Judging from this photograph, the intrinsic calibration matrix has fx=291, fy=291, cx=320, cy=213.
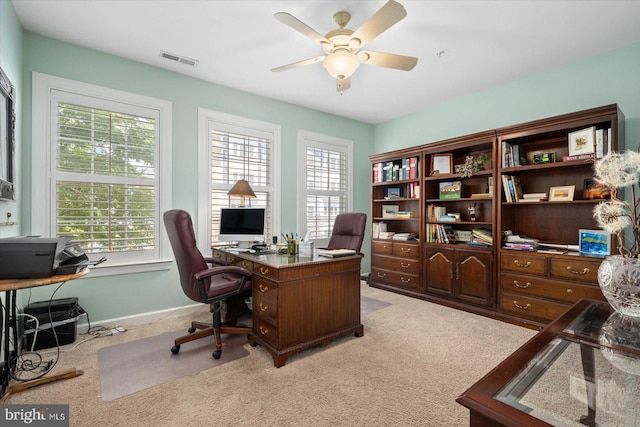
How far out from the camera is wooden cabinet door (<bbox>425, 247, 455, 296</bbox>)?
11.8 feet

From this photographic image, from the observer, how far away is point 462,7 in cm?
225

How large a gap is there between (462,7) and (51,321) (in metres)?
4.15

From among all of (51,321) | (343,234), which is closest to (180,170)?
(51,321)

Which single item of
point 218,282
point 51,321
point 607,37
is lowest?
point 51,321

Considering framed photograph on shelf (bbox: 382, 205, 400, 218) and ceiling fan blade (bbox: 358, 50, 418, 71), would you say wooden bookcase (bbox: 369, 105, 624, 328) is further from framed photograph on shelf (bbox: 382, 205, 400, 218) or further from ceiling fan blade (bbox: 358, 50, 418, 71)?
ceiling fan blade (bbox: 358, 50, 418, 71)

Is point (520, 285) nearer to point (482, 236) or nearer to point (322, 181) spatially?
point (482, 236)

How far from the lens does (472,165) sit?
357 centimetres

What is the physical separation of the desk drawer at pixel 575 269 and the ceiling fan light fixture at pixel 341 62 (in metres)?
2.62

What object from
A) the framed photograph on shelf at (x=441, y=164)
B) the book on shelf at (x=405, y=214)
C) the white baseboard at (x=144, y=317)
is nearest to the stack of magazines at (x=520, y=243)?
the framed photograph on shelf at (x=441, y=164)

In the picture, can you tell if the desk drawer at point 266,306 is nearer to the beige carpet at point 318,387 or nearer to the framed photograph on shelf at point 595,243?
the beige carpet at point 318,387

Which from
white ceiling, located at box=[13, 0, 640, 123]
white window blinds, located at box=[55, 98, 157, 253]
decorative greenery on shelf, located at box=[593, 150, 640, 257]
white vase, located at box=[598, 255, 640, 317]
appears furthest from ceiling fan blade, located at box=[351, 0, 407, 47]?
white window blinds, located at box=[55, 98, 157, 253]

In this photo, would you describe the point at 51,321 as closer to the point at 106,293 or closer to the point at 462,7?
the point at 106,293

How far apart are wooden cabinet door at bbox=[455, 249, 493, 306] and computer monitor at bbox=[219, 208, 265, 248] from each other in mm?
2397

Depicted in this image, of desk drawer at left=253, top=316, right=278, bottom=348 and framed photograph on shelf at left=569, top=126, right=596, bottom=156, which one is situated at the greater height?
framed photograph on shelf at left=569, top=126, right=596, bottom=156
